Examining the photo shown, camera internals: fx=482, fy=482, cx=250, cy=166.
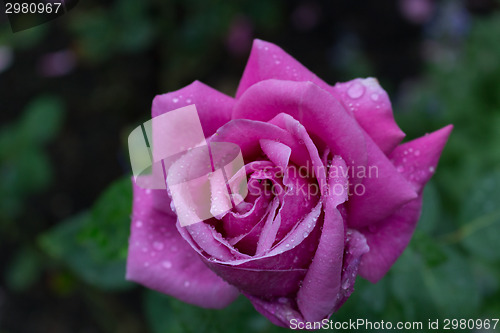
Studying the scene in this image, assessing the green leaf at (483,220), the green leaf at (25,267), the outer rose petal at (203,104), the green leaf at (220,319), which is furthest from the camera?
the green leaf at (25,267)

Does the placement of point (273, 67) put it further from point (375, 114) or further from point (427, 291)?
point (427, 291)

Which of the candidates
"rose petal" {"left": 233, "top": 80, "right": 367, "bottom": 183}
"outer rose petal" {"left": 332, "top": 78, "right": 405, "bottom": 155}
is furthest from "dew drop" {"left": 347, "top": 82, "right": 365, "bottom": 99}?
"rose petal" {"left": 233, "top": 80, "right": 367, "bottom": 183}

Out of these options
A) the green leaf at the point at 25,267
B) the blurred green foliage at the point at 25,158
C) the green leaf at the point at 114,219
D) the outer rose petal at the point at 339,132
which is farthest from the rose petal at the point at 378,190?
the green leaf at the point at 25,267

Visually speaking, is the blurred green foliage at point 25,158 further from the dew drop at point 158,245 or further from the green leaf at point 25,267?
the dew drop at point 158,245

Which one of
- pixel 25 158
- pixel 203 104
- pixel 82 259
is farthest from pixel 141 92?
pixel 203 104

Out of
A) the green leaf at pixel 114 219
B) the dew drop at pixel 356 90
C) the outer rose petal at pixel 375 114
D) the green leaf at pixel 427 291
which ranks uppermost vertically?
the dew drop at pixel 356 90

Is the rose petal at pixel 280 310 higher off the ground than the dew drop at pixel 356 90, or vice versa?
the dew drop at pixel 356 90
